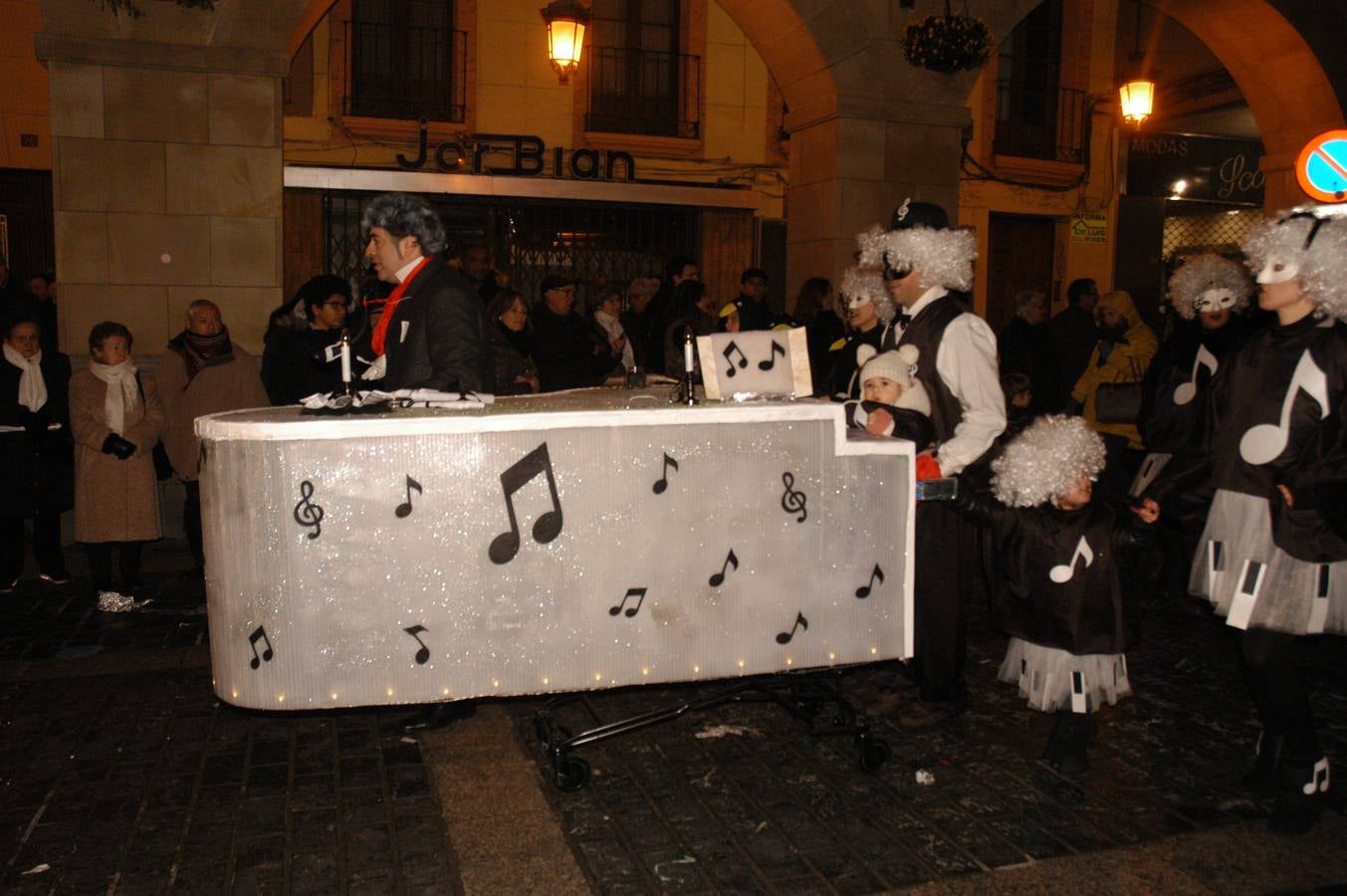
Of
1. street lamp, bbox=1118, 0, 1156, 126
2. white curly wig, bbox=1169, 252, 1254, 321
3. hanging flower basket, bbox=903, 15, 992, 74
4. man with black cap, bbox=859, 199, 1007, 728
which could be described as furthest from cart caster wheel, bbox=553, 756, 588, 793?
street lamp, bbox=1118, 0, 1156, 126

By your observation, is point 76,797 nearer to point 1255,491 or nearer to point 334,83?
point 1255,491

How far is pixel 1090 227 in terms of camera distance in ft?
59.9

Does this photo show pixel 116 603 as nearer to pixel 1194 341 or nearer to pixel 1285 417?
pixel 1285 417

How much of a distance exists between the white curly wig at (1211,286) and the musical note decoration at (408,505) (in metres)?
4.88

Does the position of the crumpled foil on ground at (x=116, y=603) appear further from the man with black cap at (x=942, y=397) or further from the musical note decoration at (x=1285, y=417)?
the musical note decoration at (x=1285, y=417)

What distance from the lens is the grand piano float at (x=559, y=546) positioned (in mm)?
3777

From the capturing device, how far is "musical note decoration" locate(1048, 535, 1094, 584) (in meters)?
4.39

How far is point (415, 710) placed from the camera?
17.1 feet

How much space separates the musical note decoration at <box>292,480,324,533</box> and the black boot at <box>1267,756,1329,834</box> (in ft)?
11.7

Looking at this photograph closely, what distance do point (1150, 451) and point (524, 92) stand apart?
36.1ft

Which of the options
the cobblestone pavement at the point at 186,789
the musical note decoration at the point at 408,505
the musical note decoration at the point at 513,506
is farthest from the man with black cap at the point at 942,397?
the cobblestone pavement at the point at 186,789

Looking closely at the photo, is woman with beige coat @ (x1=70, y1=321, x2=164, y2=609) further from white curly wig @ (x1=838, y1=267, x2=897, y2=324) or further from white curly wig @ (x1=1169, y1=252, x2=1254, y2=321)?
white curly wig @ (x1=1169, y1=252, x2=1254, y2=321)

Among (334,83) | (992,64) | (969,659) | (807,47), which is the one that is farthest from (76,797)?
(992,64)

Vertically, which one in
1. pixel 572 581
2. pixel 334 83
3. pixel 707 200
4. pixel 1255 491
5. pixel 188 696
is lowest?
pixel 188 696
